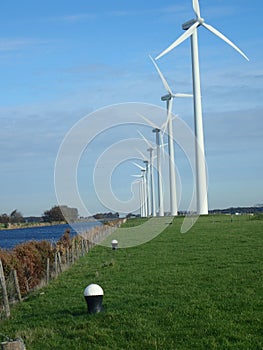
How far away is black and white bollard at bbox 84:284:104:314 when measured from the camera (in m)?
13.7

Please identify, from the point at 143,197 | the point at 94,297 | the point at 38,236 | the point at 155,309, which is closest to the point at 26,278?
the point at 94,297

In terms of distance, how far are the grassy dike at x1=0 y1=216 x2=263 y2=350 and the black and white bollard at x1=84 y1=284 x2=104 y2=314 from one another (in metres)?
0.24

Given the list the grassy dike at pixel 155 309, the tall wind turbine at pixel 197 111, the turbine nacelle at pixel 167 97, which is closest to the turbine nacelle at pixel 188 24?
the tall wind turbine at pixel 197 111

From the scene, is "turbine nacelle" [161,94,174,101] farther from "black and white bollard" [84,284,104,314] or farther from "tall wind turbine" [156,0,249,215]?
"black and white bollard" [84,284,104,314]

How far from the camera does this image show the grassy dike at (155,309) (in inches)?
450

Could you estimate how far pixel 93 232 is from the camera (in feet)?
155

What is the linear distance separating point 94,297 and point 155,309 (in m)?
1.33

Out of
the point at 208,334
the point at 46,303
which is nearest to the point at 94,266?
the point at 46,303

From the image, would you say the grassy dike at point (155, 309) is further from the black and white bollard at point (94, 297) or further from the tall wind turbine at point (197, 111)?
the tall wind turbine at point (197, 111)

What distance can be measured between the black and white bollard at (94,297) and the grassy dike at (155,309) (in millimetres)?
241

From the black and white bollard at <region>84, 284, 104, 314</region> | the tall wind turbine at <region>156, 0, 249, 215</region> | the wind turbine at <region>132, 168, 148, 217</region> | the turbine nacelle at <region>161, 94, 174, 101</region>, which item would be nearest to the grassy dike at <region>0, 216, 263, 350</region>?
the black and white bollard at <region>84, 284, 104, 314</region>

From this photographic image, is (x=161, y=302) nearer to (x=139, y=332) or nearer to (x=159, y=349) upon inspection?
(x=139, y=332)

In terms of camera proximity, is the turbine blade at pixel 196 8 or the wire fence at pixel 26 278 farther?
the turbine blade at pixel 196 8

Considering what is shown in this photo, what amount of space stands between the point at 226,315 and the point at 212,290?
307cm
